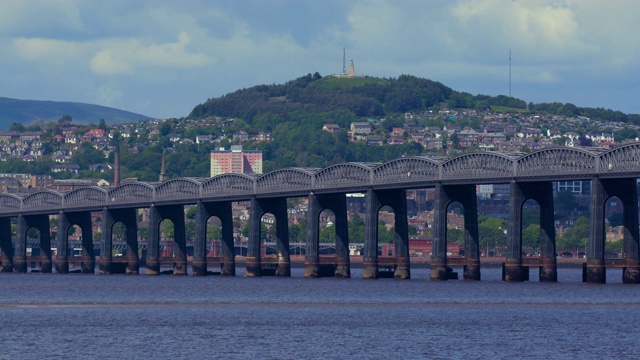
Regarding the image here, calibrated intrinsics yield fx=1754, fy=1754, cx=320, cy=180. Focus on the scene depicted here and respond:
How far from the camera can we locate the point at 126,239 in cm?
19212

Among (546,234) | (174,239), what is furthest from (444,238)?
(174,239)

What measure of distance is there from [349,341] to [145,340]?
10970mm

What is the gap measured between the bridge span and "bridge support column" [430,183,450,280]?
89 millimetres

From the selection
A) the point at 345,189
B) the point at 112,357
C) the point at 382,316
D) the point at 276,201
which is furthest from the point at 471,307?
the point at 276,201

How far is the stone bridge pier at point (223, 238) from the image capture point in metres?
180

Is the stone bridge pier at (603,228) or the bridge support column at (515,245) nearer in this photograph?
the stone bridge pier at (603,228)

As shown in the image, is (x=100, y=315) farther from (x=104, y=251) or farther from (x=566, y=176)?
(x=104, y=251)

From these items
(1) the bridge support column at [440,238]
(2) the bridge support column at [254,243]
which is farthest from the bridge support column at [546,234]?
(2) the bridge support column at [254,243]

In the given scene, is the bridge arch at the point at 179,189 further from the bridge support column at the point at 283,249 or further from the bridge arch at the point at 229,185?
the bridge support column at the point at 283,249

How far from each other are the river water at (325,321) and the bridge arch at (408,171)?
13786 millimetres

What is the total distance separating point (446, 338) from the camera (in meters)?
95.8

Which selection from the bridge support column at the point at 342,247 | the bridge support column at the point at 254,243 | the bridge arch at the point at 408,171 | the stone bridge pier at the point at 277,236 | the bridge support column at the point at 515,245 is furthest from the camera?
the bridge support column at the point at 254,243

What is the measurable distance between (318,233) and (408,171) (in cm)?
1374

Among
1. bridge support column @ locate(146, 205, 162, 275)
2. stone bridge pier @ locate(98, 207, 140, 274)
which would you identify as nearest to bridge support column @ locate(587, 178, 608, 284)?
bridge support column @ locate(146, 205, 162, 275)
